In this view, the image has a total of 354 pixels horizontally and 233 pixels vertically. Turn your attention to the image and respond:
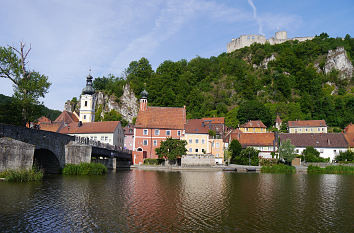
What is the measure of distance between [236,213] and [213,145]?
45.6 meters

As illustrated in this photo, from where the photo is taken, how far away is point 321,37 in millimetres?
152000

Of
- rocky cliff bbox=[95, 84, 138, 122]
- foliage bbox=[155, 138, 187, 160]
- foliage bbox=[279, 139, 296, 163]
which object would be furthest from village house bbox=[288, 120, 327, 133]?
rocky cliff bbox=[95, 84, 138, 122]

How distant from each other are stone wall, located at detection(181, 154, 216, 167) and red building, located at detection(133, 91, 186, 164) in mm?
7765

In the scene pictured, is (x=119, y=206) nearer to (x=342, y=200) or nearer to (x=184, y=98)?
(x=342, y=200)

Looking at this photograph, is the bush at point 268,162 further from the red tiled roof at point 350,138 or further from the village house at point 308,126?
the village house at point 308,126

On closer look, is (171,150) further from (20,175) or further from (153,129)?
(20,175)

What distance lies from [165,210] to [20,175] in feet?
45.9

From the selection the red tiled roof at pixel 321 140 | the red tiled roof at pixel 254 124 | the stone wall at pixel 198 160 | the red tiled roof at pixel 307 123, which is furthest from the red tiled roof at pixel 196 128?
the red tiled roof at pixel 307 123

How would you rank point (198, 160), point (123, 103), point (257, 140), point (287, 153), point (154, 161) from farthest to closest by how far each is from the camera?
point (123, 103), point (257, 140), point (154, 161), point (198, 160), point (287, 153)

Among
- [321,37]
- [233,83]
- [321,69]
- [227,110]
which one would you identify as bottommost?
[227,110]

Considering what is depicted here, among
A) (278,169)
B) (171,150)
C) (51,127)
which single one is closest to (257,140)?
(278,169)

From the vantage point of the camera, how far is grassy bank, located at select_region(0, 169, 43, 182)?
24547mm

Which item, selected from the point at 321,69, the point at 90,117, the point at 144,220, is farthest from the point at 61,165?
the point at 321,69

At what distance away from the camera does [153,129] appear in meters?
64.1
